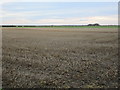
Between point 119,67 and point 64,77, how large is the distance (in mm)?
4330

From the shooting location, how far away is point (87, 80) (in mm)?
11062

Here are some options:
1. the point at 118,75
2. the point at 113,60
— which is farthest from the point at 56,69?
the point at 113,60

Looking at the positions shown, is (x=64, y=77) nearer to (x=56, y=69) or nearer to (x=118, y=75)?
(x=56, y=69)

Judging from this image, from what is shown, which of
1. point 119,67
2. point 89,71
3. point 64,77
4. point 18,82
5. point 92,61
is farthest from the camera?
point 92,61

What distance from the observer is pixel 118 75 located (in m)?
11.9

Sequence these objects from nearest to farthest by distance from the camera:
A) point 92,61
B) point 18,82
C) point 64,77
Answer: point 18,82
point 64,77
point 92,61

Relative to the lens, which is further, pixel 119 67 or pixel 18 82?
pixel 119 67

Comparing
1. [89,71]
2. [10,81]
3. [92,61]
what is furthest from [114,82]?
[10,81]

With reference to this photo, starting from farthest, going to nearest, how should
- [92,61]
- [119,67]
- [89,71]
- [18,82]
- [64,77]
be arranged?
[92,61]
[119,67]
[89,71]
[64,77]
[18,82]

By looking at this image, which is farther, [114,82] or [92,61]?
[92,61]

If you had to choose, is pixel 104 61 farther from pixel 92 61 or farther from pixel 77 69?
pixel 77 69

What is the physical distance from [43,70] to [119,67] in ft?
16.6

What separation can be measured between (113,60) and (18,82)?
8025mm

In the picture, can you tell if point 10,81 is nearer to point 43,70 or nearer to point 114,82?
point 43,70
